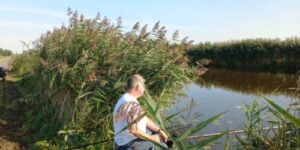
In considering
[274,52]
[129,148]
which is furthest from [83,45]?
[274,52]

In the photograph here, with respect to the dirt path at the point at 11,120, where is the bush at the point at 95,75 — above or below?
above

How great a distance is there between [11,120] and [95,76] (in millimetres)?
2432

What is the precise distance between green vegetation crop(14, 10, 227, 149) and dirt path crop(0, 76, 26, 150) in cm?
25

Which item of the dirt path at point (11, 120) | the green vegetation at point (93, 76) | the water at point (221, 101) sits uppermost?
the green vegetation at point (93, 76)

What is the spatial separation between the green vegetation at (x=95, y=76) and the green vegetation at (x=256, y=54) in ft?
65.9

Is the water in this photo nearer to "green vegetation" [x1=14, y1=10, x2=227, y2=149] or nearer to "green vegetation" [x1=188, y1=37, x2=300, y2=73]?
"green vegetation" [x1=14, y1=10, x2=227, y2=149]

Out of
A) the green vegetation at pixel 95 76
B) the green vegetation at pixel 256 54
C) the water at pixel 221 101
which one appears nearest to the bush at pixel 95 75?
the green vegetation at pixel 95 76

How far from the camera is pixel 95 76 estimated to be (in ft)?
27.2

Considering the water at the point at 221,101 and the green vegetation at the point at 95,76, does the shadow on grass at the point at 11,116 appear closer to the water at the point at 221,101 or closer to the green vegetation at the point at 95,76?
the green vegetation at the point at 95,76

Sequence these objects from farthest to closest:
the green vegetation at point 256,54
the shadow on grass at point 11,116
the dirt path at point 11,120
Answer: the green vegetation at point 256,54 → the shadow on grass at point 11,116 → the dirt path at point 11,120

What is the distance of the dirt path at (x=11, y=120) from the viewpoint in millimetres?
8086

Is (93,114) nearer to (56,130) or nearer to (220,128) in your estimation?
(56,130)

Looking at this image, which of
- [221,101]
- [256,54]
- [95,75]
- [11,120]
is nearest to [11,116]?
[11,120]

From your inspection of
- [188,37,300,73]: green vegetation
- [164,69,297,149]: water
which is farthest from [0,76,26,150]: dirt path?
[188,37,300,73]: green vegetation
